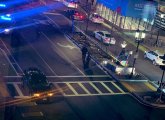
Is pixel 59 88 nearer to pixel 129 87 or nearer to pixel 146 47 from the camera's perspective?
pixel 129 87

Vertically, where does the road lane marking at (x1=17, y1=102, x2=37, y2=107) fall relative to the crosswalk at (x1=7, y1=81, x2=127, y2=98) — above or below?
above

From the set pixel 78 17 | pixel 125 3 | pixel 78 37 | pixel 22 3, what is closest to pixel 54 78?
pixel 78 37

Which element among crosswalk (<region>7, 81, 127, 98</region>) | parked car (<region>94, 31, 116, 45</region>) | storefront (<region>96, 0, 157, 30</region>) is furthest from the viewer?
storefront (<region>96, 0, 157, 30</region>)

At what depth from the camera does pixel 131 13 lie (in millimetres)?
58000

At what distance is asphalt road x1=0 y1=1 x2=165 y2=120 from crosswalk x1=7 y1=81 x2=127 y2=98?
0.91 ft

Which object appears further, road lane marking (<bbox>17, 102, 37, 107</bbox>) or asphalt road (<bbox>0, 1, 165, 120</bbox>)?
asphalt road (<bbox>0, 1, 165, 120</bbox>)

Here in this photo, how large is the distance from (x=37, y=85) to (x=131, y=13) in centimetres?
2991

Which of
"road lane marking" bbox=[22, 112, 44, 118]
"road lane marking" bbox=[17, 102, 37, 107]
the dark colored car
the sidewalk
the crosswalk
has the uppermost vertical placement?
the dark colored car

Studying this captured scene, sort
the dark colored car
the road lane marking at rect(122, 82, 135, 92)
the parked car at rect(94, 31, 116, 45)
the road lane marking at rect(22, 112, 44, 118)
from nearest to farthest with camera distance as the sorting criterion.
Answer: the road lane marking at rect(22, 112, 44, 118)
the dark colored car
the road lane marking at rect(122, 82, 135, 92)
the parked car at rect(94, 31, 116, 45)

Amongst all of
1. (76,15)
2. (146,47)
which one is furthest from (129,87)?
(76,15)

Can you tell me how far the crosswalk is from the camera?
34.0 metres

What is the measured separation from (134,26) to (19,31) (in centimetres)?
2063

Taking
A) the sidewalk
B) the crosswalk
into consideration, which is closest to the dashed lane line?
the crosswalk

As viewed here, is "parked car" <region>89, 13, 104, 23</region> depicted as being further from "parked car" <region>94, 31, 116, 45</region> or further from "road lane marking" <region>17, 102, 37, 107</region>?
"road lane marking" <region>17, 102, 37, 107</region>
